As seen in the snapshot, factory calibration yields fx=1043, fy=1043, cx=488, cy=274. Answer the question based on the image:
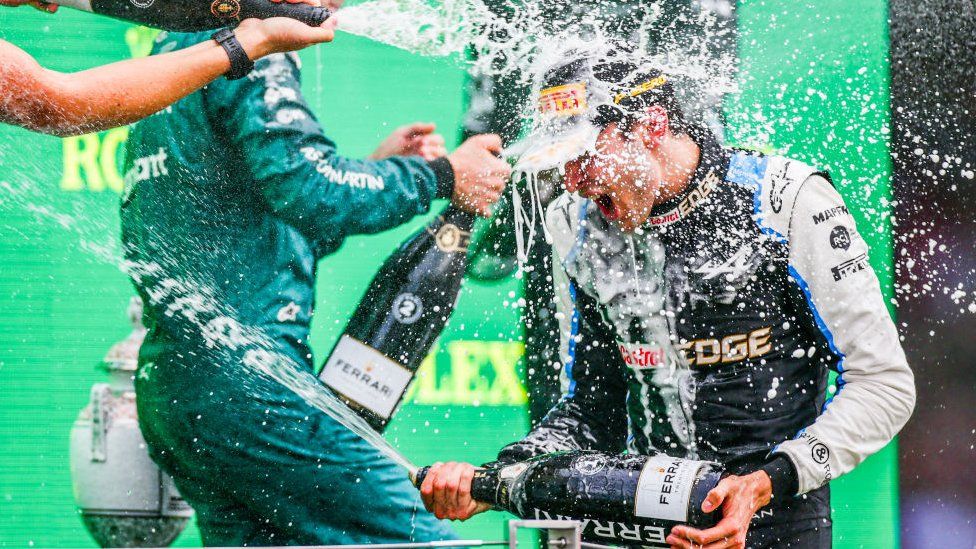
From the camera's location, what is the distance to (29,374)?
7.47 ft

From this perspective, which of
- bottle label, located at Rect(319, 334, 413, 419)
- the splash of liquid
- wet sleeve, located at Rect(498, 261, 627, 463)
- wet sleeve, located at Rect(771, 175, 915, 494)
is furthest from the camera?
the splash of liquid

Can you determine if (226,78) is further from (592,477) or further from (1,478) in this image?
(592,477)

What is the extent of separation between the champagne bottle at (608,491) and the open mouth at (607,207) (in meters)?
0.49

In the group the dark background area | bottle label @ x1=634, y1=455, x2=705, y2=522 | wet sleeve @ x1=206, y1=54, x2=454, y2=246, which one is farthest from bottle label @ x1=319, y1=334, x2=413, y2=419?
the dark background area

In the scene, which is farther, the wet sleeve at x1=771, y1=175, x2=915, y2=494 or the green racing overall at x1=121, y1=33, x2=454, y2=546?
the green racing overall at x1=121, y1=33, x2=454, y2=546

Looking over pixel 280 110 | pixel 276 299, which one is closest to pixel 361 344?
pixel 276 299

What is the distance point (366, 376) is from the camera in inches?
95.0

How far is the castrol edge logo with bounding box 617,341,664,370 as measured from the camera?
2.12 m

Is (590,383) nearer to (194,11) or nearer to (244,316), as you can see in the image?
(244,316)

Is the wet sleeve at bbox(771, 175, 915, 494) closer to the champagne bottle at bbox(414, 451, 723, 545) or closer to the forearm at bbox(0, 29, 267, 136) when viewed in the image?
the champagne bottle at bbox(414, 451, 723, 545)

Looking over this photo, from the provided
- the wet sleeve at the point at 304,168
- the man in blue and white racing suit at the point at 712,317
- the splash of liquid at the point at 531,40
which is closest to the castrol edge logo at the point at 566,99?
the man in blue and white racing suit at the point at 712,317

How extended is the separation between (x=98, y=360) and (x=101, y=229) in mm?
291

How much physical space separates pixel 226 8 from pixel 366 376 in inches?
34.5

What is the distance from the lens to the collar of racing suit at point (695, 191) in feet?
6.82
